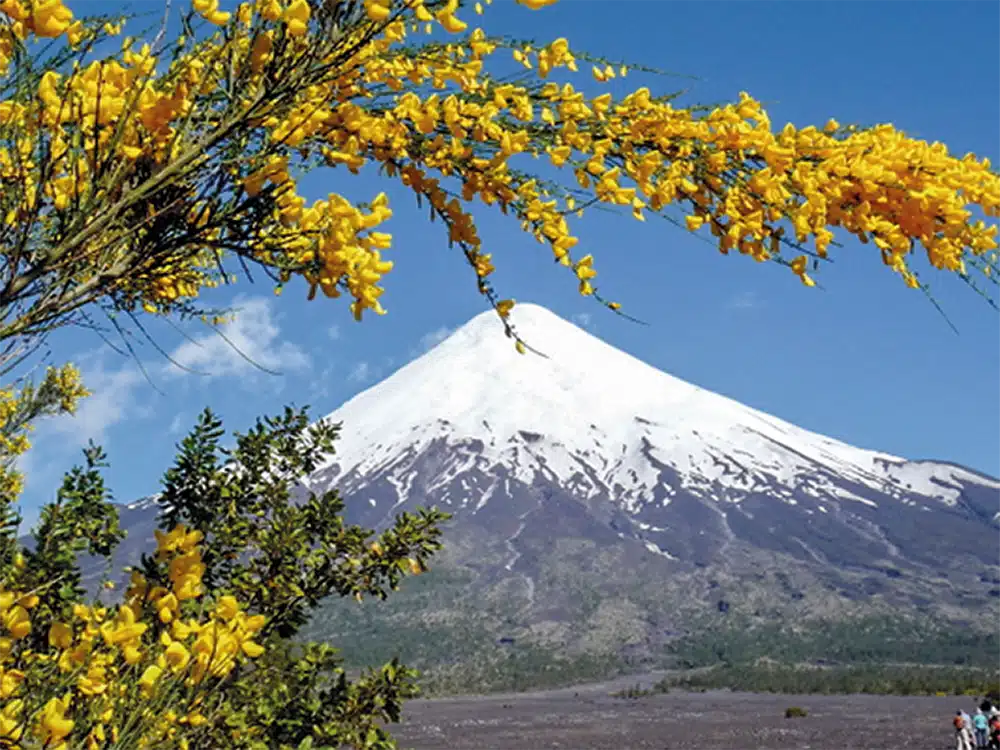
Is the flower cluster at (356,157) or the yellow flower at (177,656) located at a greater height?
the flower cluster at (356,157)

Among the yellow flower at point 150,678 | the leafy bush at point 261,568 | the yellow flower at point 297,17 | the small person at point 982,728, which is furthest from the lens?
the small person at point 982,728

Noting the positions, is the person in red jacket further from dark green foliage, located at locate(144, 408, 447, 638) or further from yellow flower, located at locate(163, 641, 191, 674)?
yellow flower, located at locate(163, 641, 191, 674)

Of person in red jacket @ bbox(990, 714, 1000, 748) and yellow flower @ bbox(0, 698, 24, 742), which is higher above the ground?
yellow flower @ bbox(0, 698, 24, 742)

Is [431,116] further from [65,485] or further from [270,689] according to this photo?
[270,689]

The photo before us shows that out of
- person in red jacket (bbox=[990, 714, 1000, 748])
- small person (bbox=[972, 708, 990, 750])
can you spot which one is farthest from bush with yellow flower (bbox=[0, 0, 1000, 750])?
small person (bbox=[972, 708, 990, 750])

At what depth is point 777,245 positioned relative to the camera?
9.41 feet

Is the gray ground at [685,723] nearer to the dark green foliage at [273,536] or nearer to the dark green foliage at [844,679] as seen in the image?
the dark green foliage at [844,679]

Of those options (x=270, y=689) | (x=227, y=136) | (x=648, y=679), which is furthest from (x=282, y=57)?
(x=648, y=679)

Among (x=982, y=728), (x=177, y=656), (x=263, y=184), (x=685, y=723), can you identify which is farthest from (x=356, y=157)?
(x=685, y=723)

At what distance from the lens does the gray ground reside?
51281 mm

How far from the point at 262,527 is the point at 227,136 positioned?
3267 mm

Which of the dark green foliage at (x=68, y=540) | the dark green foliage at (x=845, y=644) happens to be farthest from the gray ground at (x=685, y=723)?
the dark green foliage at (x=68, y=540)

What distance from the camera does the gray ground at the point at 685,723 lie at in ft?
168

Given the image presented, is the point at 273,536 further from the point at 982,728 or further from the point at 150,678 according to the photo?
the point at 982,728
